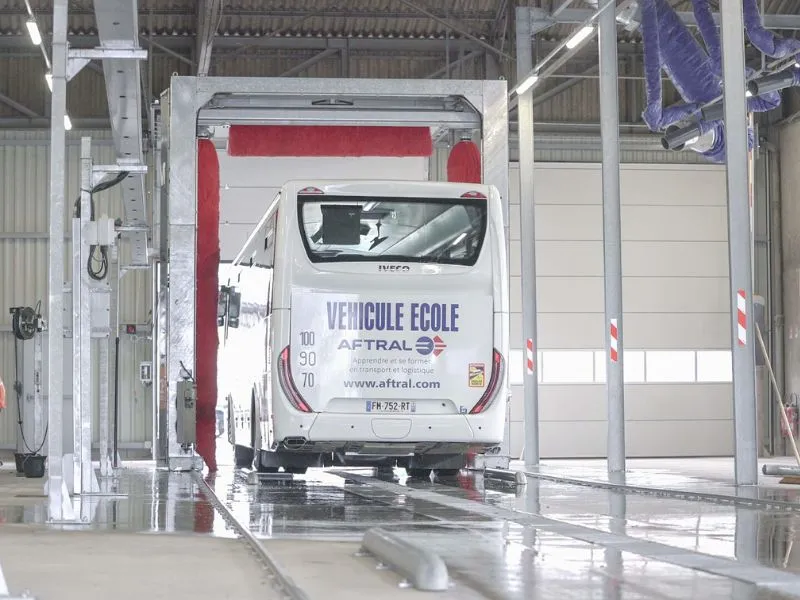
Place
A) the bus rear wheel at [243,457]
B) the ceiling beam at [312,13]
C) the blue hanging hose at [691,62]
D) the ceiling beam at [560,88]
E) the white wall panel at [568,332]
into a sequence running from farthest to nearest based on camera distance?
the ceiling beam at [560,88] < the white wall panel at [568,332] < the ceiling beam at [312,13] < the bus rear wheel at [243,457] < the blue hanging hose at [691,62]

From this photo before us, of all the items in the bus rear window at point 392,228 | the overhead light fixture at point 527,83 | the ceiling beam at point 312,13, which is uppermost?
the ceiling beam at point 312,13

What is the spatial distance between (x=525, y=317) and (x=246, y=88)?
767 centimetres

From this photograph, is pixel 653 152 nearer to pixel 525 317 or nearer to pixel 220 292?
pixel 525 317

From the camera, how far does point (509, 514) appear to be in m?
11.4

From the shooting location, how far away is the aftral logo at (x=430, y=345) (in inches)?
566

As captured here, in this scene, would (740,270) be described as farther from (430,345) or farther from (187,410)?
(187,410)

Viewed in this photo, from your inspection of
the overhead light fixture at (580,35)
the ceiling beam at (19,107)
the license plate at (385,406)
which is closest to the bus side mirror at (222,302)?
the license plate at (385,406)

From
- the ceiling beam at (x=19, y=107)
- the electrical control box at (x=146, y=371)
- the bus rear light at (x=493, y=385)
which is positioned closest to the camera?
the bus rear light at (x=493, y=385)

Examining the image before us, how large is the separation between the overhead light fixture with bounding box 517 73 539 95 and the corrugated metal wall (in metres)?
13.9

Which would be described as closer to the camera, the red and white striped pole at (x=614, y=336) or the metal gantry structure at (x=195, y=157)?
the metal gantry structure at (x=195, y=157)

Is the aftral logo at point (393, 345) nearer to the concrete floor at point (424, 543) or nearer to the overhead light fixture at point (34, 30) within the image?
the concrete floor at point (424, 543)

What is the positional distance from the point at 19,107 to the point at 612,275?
17.9 meters

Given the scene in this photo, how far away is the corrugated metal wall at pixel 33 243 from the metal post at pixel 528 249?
12.9 m

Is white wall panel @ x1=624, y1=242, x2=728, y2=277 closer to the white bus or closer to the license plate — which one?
the white bus
